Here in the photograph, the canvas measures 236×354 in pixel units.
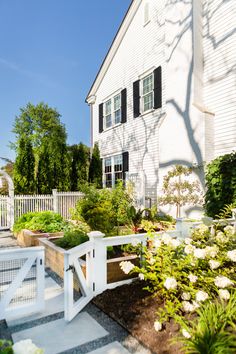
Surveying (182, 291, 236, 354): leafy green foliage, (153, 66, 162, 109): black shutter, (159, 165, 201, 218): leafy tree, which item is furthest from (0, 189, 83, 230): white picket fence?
(182, 291, 236, 354): leafy green foliage

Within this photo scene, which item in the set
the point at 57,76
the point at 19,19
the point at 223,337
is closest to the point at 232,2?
the point at 223,337

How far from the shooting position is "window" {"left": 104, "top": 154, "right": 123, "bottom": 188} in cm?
1153

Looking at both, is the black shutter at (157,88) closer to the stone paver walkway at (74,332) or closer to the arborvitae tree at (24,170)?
the arborvitae tree at (24,170)

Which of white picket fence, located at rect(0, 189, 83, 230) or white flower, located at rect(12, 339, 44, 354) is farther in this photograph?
white picket fence, located at rect(0, 189, 83, 230)

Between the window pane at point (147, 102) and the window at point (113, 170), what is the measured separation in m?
2.47

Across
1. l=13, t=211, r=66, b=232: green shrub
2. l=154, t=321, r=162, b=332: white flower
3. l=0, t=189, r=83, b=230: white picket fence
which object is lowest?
l=154, t=321, r=162, b=332: white flower

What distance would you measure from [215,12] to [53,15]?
7862mm

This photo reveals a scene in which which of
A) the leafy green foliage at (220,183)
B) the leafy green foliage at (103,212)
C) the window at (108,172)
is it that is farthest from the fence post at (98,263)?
the window at (108,172)

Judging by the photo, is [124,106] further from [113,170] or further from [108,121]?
[113,170]

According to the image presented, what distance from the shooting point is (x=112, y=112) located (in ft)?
→ 39.7

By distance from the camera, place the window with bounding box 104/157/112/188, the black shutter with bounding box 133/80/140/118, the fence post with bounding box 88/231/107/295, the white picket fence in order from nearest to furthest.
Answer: the fence post with bounding box 88/231/107/295, the white picket fence, the black shutter with bounding box 133/80/140/118, the window with bounding box 104/157/112/188

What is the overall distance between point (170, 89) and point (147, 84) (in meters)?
1.95

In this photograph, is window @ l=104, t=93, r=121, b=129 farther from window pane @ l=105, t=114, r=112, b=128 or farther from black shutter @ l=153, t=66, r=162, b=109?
black shutter @ l=153, t=66, r=162, b=109

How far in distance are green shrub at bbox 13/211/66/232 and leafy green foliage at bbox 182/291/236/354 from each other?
5447mm
